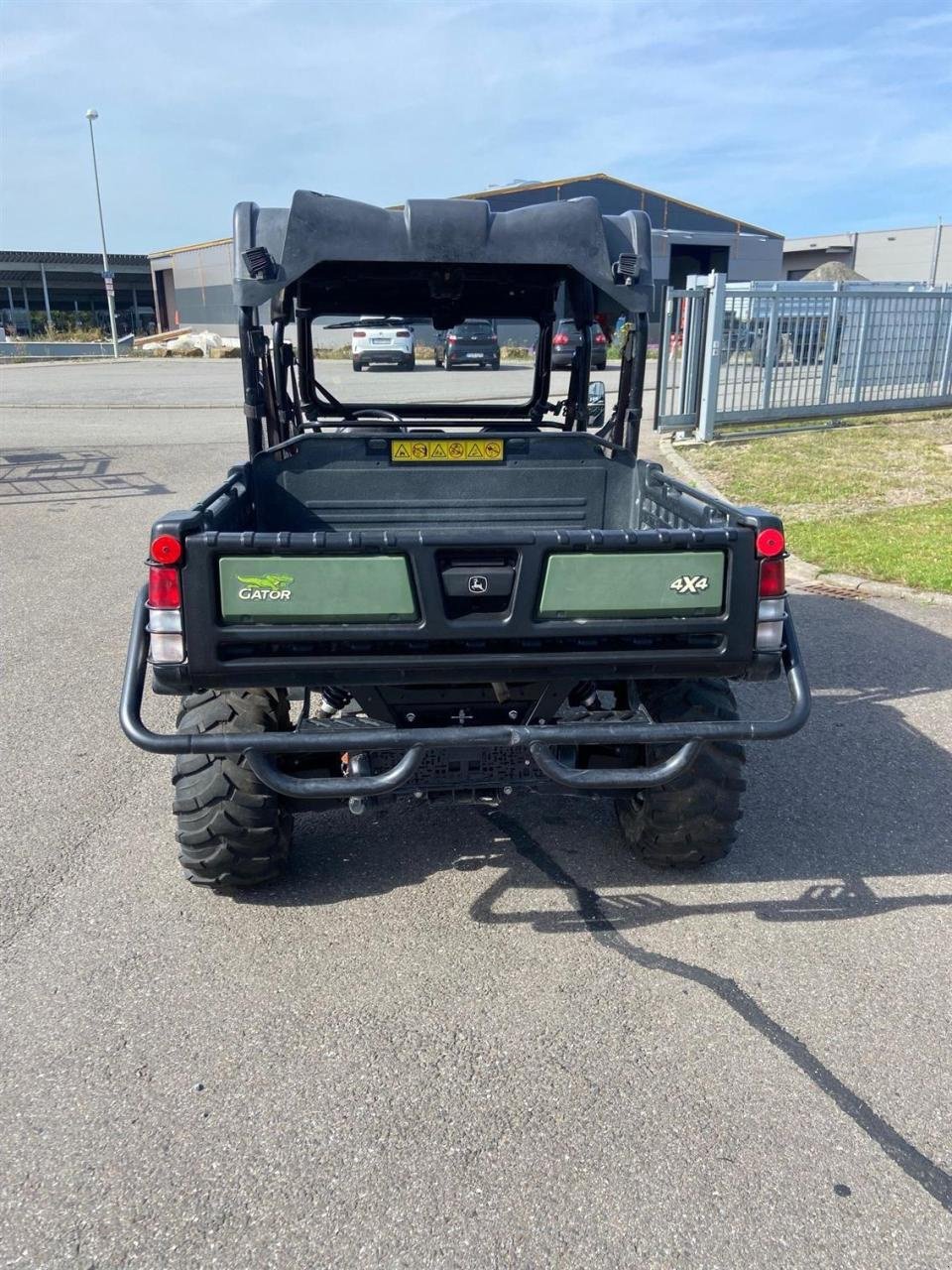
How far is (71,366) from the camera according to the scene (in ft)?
119

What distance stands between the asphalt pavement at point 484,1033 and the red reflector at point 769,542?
1.29 m

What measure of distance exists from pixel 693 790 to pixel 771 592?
0.79 meters

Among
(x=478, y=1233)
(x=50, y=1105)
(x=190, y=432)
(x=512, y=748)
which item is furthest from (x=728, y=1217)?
(x=190, y=432)

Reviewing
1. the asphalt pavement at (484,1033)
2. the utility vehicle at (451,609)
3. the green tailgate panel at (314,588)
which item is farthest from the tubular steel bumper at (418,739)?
the asphalt pavement at (484,1033)

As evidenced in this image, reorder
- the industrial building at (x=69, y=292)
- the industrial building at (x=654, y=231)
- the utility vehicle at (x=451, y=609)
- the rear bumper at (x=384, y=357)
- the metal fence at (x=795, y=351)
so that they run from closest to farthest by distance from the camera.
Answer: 1. the utility vehicle at (x=451, y=609)
2. the metal fence at (x=795, y=351)
3. the rear bumper at (x=384, y=357)
4. the industrial building at (x=654, y=231)
5. the industrial building at (x=69, y=292)

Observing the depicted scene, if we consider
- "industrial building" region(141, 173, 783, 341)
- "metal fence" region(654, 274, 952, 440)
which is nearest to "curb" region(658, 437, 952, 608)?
"metal fence" region(654, 274, 952, 440)

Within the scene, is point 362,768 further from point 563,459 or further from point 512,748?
point 563,459

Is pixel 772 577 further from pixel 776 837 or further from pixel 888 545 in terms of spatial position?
pixel 888 545

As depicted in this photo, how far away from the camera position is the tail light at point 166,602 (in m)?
2.83

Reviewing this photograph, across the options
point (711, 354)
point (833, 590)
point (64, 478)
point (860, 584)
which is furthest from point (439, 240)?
point (711, 354)

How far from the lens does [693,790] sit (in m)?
3.49

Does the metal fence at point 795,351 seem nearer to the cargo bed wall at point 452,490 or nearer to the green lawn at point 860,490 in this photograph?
the green lawn at point 860,490

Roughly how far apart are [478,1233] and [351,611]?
1608 mm

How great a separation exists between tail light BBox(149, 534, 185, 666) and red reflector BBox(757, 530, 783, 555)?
171 cm
